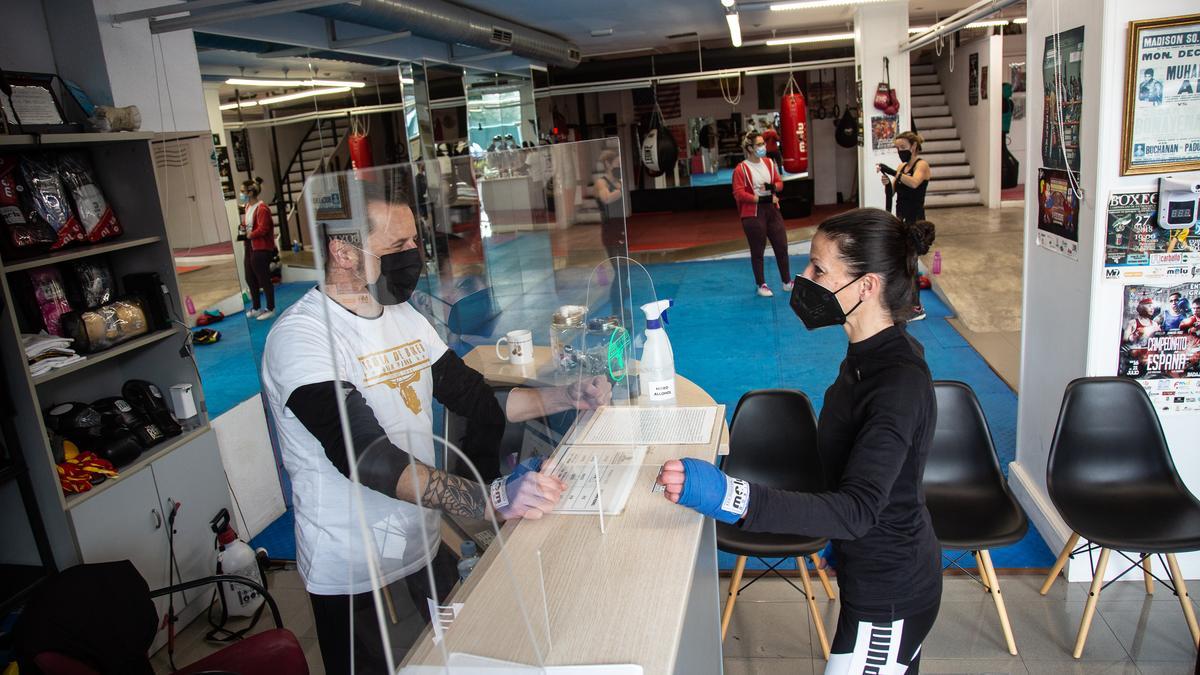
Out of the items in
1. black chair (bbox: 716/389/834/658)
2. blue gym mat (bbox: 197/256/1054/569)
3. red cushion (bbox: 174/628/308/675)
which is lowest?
blue gym mat (bbox: 197/256/1054/569)

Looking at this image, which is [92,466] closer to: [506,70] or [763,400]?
[763,400]

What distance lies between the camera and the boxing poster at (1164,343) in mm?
2914

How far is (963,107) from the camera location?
13.1 m

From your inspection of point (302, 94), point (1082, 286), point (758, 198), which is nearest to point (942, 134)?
point (758, 198)

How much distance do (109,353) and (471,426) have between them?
7.33 feet

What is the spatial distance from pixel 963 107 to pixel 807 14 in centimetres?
463

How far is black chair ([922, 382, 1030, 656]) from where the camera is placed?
2686 millimetres

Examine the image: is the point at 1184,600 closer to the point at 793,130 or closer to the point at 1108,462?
the point at 1108,462

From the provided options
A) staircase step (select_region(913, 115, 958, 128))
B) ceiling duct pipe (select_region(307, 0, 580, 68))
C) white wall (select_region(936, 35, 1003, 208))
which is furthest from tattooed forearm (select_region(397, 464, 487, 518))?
staircase step (select_region(913, 115, 958, 128))

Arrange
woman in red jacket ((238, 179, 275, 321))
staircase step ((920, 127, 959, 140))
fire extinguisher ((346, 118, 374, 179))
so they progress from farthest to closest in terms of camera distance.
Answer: staircase step ((920, 127, 959, 140)) < fire extinguisher ((346, 118, 374, 179)) < woman in red jacket ((238, 179, 275, 321))

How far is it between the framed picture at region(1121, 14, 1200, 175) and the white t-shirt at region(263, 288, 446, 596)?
258 cm

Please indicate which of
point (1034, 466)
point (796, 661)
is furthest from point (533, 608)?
point (1034, 466)

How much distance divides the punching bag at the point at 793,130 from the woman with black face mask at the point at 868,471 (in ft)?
32.8

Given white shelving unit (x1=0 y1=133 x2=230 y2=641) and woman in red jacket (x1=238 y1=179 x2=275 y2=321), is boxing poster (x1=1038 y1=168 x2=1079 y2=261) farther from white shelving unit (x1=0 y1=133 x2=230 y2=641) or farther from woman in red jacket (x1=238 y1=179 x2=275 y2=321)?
white shelving unit (x1=0 y1=133 x2=230 y2=641)
